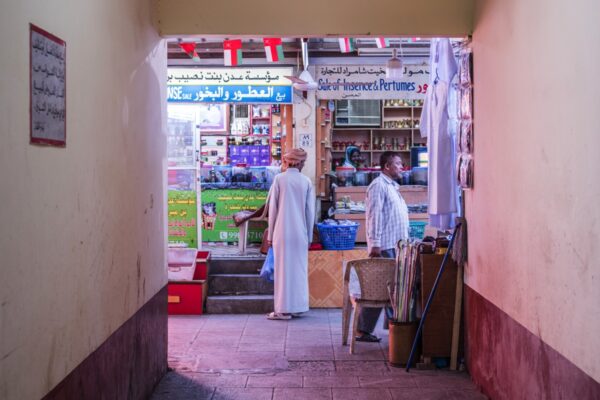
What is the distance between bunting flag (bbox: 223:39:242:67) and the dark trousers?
3054mm

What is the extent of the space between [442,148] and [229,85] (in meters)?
5.21

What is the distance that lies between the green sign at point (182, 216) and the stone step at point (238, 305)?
5.24ft

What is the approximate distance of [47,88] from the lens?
10.2ft

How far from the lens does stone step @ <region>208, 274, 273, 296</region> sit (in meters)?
9.13

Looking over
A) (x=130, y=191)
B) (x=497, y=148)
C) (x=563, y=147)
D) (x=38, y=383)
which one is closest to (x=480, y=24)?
(x=497, y=148)

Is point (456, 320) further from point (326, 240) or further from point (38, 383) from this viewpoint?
point (38, 383)

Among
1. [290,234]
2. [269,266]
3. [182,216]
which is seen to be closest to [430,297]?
[290,234]

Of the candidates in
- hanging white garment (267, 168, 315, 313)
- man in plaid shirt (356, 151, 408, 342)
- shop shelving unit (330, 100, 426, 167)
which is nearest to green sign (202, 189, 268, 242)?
hanging white garment (267, 168, 315, 313)

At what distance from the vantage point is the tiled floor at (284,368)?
5555mm

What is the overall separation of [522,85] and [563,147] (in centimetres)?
84

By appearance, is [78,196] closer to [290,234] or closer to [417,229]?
[290,234]

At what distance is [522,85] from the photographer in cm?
427

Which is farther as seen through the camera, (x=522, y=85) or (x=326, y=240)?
(x=326, y=240)

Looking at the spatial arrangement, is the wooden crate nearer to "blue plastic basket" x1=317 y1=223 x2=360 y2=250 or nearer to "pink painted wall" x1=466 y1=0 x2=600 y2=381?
"blue plastic basket" x1=317 y1=223 x2=360 y2=250
